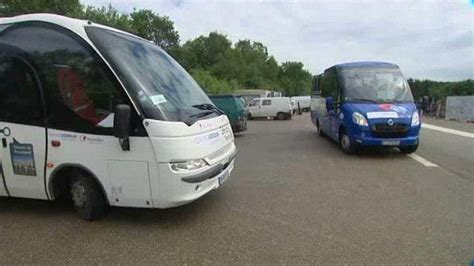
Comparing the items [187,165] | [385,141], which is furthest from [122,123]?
[385,141]

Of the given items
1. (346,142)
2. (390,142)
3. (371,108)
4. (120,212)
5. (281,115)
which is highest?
(371,108)

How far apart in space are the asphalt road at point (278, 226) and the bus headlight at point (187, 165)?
744 mm

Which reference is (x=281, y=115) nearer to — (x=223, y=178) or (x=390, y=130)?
(x=390, y=130)

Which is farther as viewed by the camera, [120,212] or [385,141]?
[385,141]

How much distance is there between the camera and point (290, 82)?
101 m

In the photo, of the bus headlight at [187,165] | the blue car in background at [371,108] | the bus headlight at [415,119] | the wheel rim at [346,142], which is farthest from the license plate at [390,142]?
the bus headlight at [187,165]

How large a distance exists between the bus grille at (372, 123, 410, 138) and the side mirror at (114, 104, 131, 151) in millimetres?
6090

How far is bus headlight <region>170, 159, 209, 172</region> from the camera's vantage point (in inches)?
169

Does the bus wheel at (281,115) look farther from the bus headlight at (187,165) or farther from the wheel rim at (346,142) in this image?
the bus headlight at (187,165)

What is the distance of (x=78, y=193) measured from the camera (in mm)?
4797

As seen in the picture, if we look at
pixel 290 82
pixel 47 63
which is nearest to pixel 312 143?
pixel 47 63

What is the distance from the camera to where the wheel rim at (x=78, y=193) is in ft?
15.6

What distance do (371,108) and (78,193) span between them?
6.65m

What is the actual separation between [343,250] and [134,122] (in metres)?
2.59
